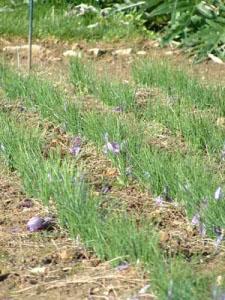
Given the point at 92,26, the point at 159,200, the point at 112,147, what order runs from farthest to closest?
1. the point at 92,26
2. the point at 112,147
3. the point at 159,200

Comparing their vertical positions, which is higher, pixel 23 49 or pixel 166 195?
pixel 166 195

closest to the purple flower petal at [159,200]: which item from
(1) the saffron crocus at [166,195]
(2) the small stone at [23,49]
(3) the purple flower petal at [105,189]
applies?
(1) the saffron crocus at [166,195]

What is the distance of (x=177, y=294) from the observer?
7.25 feet

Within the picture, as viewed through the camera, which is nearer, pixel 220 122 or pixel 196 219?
pixel 196 219

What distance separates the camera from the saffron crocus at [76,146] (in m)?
3.83

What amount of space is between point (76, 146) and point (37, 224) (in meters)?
0.93

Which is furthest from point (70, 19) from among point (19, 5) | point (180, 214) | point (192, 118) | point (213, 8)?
point (180, 214)

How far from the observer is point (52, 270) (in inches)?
110

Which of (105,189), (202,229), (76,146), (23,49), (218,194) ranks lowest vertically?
(23,49)

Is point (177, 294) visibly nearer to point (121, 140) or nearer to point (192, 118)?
point (121, 140)

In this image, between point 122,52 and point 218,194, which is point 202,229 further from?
point 122,52

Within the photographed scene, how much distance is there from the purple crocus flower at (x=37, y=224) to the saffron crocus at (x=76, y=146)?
75cm

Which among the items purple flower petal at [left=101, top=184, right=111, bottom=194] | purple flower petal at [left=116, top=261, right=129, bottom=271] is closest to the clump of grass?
purple flower petal at [left=101, top=184, right=111, bottom=194]

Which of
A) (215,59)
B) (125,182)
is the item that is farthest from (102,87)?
(215,59)
